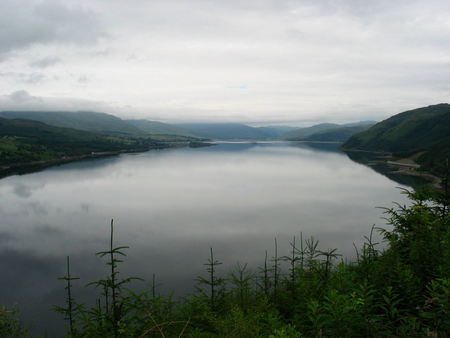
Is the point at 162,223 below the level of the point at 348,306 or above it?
below

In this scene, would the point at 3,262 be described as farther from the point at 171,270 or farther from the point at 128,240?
the point at 171,270

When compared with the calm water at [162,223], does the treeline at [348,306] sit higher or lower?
higher

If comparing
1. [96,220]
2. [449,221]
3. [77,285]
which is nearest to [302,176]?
[96,220]

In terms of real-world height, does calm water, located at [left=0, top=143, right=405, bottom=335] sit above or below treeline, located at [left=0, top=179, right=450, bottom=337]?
below

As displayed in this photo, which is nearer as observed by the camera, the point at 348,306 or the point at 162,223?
the point at 348,306

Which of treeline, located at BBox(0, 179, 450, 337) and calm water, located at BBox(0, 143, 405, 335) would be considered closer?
treeline, located at BBox(0, 179, 450, 337)

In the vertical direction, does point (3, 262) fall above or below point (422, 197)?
below

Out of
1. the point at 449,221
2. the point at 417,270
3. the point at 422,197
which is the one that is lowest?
the point at 417,270

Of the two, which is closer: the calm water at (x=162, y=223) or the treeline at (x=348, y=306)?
the treeline at (x=348, y=306)
